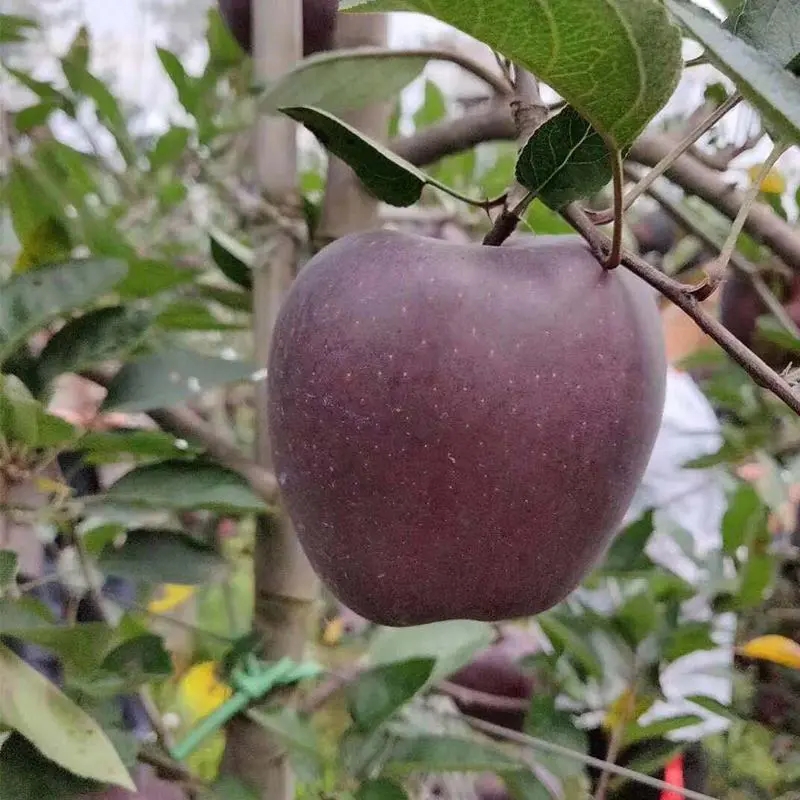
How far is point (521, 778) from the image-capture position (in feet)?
1.44

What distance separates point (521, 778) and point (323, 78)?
0.36m

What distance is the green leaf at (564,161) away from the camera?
0.23 meters

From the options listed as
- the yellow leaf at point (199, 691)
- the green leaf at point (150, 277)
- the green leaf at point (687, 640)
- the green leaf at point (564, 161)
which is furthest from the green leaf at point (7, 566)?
the yellow leaf at point (199, 691)

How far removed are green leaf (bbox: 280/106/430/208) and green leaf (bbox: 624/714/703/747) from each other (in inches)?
13.3

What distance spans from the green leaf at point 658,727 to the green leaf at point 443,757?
100mm

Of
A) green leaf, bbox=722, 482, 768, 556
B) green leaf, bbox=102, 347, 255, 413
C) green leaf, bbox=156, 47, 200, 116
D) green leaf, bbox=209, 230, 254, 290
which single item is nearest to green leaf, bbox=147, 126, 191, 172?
green leaf, bbox=156, 47, 200, 116

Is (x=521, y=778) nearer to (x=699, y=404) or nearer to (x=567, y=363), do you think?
(x=567, y=363)

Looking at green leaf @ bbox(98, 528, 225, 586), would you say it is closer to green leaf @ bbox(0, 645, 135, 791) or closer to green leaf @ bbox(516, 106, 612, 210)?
green leaf @ bbox(0, 645, 135, 791)

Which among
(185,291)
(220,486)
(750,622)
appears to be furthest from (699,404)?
(220,486)

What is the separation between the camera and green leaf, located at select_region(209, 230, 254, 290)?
0.49 meters

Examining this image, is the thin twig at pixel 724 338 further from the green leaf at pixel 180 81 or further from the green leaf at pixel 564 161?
the green leaf at pixel 180 81

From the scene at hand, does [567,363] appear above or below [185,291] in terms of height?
above

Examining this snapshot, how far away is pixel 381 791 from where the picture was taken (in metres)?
0.39

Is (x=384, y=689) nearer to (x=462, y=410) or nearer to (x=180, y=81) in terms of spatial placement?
(x=462, y=410)
